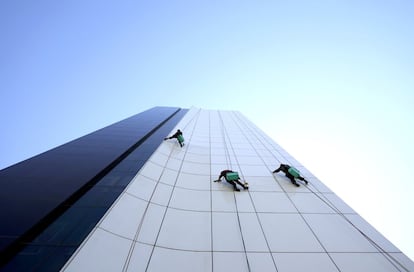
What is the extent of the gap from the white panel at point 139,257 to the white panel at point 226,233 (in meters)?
1.58

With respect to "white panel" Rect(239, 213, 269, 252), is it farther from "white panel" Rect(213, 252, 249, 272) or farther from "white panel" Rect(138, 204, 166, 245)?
"white panel" Rect(138, 204, 166, 245)

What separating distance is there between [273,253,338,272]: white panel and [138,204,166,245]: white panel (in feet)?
9.89

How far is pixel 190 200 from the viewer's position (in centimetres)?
609

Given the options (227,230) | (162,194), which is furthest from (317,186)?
(162,194)

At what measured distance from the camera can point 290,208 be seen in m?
6.05

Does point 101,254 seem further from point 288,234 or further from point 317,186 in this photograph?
point 317,186

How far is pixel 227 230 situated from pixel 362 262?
3.25 metres

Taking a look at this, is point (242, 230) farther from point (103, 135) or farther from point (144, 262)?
point (103, 135)

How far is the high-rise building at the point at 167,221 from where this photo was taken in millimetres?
3928

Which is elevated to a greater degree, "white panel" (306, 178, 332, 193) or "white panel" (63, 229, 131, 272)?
"white panel" (306, 178, 332, 193)

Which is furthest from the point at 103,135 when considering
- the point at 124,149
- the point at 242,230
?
the point at 242,230

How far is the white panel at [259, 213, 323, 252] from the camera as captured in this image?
4.62 meters

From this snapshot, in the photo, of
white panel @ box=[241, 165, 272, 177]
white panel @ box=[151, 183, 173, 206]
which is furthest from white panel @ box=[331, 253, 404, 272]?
white panel @ box=[151, 183, 173, 206]

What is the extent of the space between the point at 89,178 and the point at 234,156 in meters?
6.50
